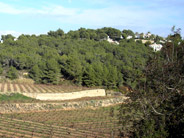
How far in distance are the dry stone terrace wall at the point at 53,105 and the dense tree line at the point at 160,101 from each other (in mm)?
16297

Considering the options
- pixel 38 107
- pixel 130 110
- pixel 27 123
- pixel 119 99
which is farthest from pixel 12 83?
pixel 130 110

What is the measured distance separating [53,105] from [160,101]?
1827 cm

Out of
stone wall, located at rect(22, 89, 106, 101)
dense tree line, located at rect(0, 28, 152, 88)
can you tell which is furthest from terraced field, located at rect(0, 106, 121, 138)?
dense tree line, located at rect(0, 28, 152, 88)

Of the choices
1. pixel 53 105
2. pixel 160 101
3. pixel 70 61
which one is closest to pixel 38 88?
pixel 70 61

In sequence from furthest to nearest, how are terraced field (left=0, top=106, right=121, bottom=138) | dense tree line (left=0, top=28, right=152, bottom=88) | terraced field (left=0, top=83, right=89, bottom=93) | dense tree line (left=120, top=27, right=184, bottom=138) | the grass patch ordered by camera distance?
1. dense tree line (left=0, top=28, right=152, bottom=88)
2. terraced field (left=0, top=83, right=89, bottom=93)
3. the grass patch
4. terraced field (left=0, top=106, right=121, bottom=138)
5. dense tree line (left=120, top=27, right=184, bottom=138)

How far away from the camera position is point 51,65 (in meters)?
34.8

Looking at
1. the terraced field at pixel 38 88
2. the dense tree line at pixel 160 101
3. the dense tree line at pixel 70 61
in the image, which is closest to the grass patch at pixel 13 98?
the terraced field at pixel 38 88

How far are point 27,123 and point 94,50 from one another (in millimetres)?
29669

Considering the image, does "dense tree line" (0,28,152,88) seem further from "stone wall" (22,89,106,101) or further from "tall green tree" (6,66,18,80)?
"stone wall" (22,89,106,101)

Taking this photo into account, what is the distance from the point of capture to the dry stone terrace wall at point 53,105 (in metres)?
22.0

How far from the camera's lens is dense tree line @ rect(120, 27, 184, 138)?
718cm

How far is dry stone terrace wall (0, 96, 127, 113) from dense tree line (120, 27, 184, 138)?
16.3m

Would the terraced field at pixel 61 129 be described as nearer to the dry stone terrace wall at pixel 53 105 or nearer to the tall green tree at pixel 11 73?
the dry stone terrace wall at pixel 53 105

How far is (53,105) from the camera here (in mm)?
24766
